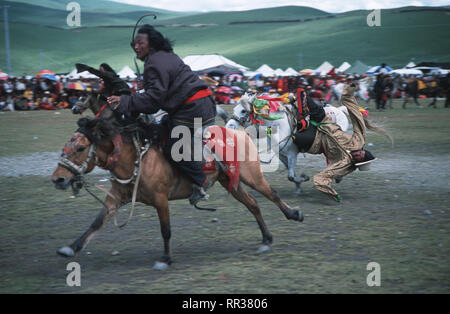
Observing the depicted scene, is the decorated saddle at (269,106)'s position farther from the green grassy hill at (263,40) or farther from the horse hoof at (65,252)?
the green grassy hill at (263,40)

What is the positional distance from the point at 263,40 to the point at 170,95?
9612cm

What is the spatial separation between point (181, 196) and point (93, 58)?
93167 millimetres

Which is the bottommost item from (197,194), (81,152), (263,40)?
(197,194)

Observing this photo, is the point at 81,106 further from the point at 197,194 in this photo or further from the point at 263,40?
the point at 263,40

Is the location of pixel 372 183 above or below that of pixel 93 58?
below

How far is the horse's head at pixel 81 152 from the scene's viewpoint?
495cm

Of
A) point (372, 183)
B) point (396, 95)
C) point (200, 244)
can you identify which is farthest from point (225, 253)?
point (396, 95)

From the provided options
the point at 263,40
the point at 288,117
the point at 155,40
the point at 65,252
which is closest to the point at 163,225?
the point at 65,252

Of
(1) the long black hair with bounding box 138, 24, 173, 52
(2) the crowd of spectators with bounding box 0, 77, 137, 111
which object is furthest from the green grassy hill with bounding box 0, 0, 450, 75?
(1) the long black hair with bounding box 138, 24, 173, 52

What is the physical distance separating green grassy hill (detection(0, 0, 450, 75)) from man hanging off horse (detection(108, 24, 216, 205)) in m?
73.8

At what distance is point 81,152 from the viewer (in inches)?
199

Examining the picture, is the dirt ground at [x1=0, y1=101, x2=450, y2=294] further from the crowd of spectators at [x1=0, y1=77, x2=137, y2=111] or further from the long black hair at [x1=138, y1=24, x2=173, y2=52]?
the crowd of spectators at [x1=0, y1=77, x2=137, y2=111]

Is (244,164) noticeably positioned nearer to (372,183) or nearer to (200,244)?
(200,244)

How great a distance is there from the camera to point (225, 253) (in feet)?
19.4
